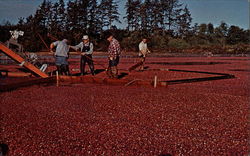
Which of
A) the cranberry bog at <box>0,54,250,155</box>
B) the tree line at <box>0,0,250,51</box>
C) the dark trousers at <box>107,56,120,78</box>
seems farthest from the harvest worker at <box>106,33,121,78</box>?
the tree line at <box>0,0,250,51</box>

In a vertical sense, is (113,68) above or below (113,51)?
below

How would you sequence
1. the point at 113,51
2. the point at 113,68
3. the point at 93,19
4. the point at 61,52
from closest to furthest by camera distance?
1. the point at 61,52
2. the point at 113,51
3. the point at 113,68
4. the point at 93,19

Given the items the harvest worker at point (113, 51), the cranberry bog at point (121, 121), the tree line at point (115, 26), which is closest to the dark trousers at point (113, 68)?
the harvest worker at point (113, 51)

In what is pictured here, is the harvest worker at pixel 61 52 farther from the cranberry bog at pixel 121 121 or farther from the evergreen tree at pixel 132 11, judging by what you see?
the evergreen tree at pixel 132 11

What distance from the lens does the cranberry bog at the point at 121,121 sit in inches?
154

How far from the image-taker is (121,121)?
17.1ft

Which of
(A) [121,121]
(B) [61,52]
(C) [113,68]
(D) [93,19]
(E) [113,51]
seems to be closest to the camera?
(A) [121,121]

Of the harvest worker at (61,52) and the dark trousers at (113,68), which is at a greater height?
the harvest worker at (61,52)

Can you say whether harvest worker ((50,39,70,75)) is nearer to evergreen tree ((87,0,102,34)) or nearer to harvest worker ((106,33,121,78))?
harvest worker ((106,33,121,78))

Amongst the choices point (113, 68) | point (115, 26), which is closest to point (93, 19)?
point (115, 26)

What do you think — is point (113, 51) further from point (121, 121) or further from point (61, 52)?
point (121, 121)

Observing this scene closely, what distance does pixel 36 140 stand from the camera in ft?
13.5

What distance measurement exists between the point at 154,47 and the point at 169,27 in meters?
17.6

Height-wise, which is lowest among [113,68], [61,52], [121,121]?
[121,121]
